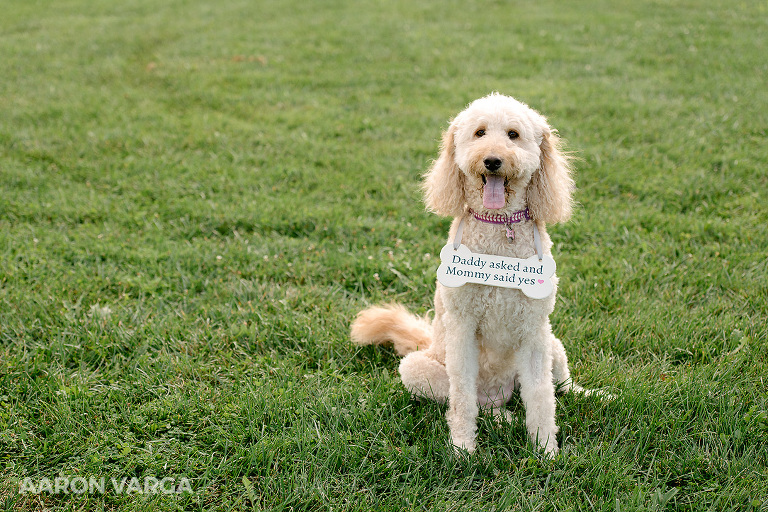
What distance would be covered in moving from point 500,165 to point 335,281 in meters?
2.01

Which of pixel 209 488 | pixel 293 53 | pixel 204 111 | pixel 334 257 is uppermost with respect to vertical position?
pixel 293 53

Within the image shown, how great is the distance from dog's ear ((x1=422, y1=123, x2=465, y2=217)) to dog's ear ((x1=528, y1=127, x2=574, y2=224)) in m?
0.34

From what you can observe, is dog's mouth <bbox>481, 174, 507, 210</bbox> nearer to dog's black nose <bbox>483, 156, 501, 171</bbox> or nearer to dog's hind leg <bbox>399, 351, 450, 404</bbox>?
dog's black nose <bbox>483, 156, 501, 171</bbox>

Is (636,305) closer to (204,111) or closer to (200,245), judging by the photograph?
(200,245)

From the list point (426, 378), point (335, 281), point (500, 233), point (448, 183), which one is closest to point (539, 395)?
point (426, 378)

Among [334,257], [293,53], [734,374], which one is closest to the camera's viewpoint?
[734,374]

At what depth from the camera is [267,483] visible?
2557 mm

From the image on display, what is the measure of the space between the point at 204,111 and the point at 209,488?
20.4 feet

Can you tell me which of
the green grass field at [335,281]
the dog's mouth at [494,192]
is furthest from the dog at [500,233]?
the green grass field at [335,281]

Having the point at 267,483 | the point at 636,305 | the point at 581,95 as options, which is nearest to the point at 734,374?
the point at 636,305

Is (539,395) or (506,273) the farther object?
(539,395)

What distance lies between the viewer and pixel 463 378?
2787 millimetres

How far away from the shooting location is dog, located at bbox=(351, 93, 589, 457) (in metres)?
2.61

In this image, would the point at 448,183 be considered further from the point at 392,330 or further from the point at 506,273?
the point at 392,330
